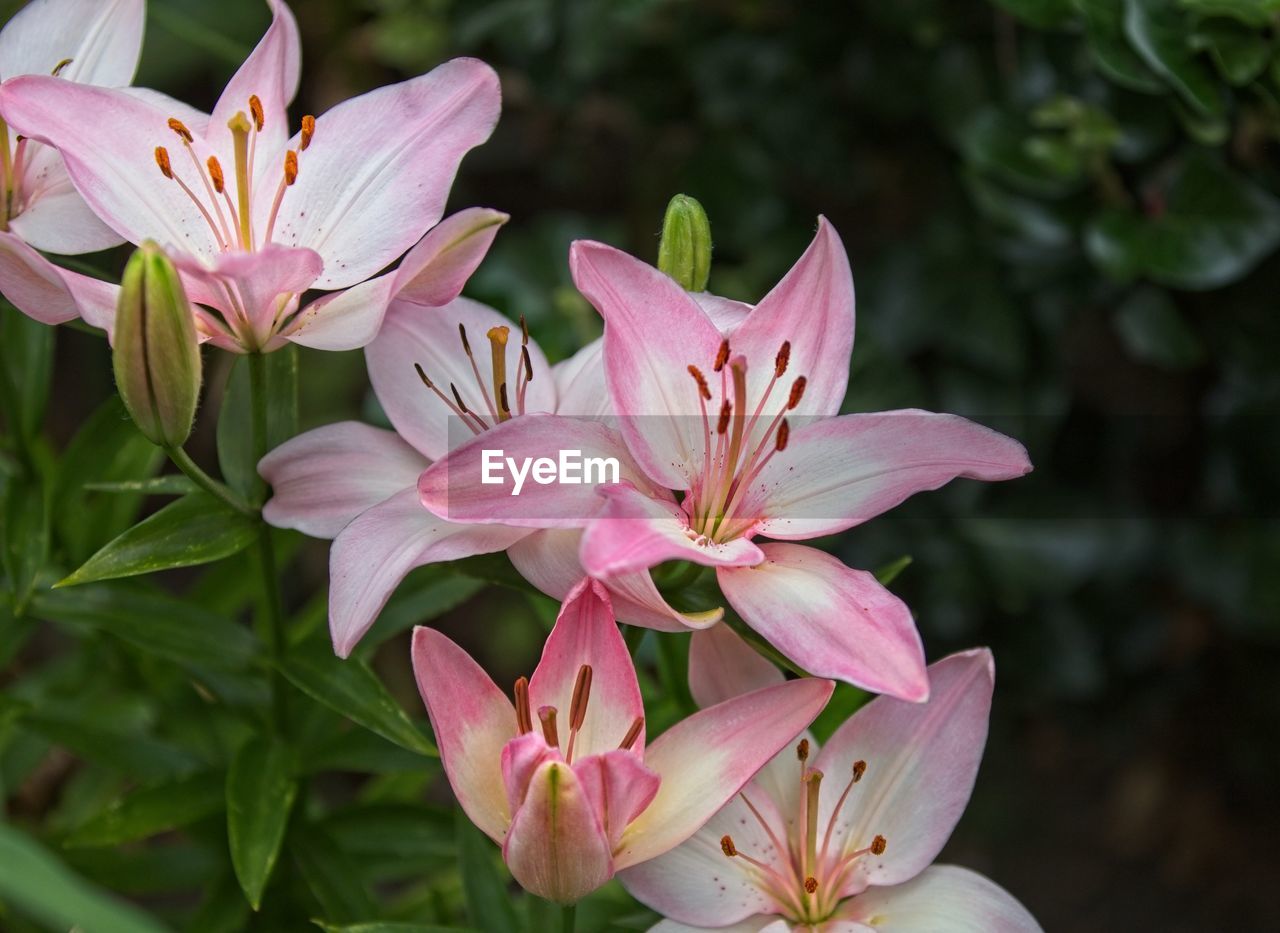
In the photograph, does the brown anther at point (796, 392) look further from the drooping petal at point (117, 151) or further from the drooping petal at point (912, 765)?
the drooping petal at point (117, 151)

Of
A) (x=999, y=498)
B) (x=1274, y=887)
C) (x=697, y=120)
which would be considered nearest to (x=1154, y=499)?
(x=999, y=498)

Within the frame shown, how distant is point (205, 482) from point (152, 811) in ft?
0.74

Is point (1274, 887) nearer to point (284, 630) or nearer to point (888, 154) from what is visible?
point (888, 154)

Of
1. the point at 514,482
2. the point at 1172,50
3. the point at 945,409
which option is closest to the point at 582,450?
the point at 514,482

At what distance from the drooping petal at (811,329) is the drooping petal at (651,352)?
0.02 m

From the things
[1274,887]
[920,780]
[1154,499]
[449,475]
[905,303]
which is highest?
[449,475]

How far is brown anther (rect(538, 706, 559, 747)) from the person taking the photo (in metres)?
Answer: 0.50

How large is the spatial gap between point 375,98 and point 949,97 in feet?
2.15

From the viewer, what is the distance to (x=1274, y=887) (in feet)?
4.49

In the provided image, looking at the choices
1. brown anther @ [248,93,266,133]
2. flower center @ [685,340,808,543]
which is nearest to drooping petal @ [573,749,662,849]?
flower center @ [685,340,808,543]

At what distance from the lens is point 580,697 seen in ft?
1.67

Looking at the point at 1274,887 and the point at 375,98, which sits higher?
the point at 375,98

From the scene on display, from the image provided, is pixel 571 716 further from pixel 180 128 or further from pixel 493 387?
pixel 180 128

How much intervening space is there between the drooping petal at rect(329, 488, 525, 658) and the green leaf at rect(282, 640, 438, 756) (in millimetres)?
106
